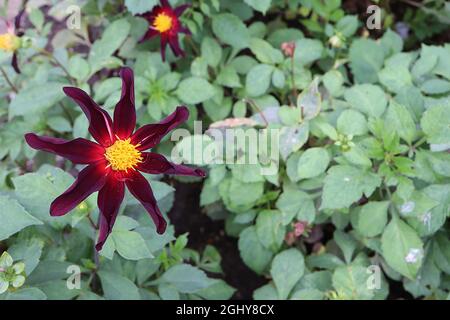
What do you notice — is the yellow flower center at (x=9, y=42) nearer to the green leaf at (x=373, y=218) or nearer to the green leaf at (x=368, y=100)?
the green leaf at (x=368, y=100)

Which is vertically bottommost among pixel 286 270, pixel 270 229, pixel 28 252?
pixel 286 270

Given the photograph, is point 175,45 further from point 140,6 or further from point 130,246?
point 130,246

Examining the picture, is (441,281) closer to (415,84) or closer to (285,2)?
(415,84)

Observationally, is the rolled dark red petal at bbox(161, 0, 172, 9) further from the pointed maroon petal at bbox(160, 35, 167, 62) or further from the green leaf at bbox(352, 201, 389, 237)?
the green leaf at bbox(352, 201, 389, 237)

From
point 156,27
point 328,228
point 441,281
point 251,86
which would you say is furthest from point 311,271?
point 156,27

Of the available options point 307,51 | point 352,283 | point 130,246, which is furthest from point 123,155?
point 307,51

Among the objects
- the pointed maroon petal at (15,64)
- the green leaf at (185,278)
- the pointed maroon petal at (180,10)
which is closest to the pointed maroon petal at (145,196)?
the green leaf at (185,278)
